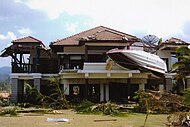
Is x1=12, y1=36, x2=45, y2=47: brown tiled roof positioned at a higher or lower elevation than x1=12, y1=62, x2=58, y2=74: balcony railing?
higher

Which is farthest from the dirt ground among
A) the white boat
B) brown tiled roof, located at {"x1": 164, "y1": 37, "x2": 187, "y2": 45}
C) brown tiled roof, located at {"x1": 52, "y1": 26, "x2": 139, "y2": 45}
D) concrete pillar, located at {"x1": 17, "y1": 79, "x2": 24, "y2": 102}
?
brown tiled roof, located at {"x1": 164, "y1": 37, "x2": 187, "y2": 45}

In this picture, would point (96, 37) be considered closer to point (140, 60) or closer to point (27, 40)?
point (140, 60)

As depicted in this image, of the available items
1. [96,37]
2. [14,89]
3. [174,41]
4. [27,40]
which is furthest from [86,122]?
[174,41]

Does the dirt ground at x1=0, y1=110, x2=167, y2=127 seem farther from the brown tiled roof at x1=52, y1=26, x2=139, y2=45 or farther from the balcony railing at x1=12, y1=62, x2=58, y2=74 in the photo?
the balcony railing at x1=12, y1=62, x2=58, y2=74

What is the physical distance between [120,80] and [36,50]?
352 inches

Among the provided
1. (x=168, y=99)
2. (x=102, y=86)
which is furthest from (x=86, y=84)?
(x=168, y=99)

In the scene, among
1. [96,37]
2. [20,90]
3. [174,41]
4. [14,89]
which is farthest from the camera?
[20,90]

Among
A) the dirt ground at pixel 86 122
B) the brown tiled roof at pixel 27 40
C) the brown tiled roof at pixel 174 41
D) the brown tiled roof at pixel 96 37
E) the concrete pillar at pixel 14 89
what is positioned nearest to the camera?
the dirt ground at pixel 86 122

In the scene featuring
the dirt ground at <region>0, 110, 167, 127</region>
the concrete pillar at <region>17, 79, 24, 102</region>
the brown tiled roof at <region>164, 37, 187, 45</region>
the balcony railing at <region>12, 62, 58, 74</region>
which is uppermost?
the brown tiled roof at <region>164, 37, 187, 45</region>

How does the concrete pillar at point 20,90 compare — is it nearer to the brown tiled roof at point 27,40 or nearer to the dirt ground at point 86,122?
the brown tiled roof at point 27,40

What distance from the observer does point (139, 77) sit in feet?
87.9

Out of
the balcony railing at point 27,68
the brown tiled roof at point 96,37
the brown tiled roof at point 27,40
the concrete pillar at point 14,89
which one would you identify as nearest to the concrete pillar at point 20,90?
the concrete pillar at point 14,89

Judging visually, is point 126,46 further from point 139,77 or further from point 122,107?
point 122,107

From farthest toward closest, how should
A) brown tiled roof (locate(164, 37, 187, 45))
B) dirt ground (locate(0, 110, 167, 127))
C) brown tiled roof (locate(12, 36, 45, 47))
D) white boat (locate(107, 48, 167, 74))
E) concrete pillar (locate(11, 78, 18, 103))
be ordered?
brown tiled roof (locate(164, 37, 187, 45)), brown tiled roof (locate(12, 36, 45, 47)), concrete pillar (locate(11, 78, 18, 103)), white boat (locate(107, 48, 167, 74)), dirt ground (locate(0, 110, 167, 127))
